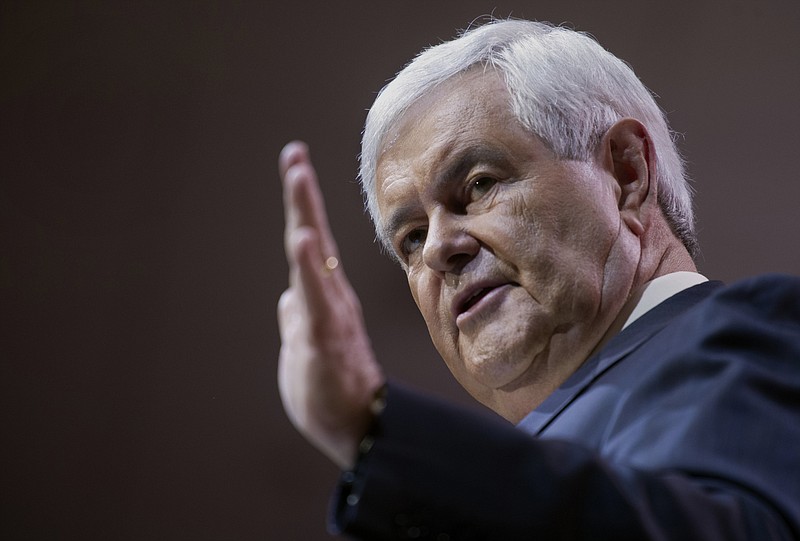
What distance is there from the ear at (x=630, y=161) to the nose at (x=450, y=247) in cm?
27

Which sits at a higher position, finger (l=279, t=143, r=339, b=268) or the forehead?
finger (l=279, t=143, r=339, b=268)

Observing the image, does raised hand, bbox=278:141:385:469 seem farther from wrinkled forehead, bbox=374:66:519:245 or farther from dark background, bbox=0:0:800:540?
dark background, bbox=0:0:800:540

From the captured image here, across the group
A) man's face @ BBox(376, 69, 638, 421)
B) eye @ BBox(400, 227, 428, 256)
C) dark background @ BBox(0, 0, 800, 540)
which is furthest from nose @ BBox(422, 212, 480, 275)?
dark background @ BBox(0, 0, 800, 540)

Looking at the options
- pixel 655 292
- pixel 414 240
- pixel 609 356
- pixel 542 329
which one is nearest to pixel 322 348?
pixel 609 356

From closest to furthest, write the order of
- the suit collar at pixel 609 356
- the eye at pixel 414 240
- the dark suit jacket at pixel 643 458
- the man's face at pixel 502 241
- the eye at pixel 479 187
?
the dark suit jacket at pixel 643 458, the suit collar at pixel 609 356, the man's face at pixel 502 241, the eye at pixel 479 187, the eye at pixel 414 240

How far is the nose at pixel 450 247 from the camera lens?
4.99 ft

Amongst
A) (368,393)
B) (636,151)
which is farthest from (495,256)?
(368,393)

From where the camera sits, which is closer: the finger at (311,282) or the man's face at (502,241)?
the finger at (311,282)

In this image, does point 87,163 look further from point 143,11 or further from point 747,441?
point 747,441

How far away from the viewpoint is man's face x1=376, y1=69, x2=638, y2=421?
1.46 m

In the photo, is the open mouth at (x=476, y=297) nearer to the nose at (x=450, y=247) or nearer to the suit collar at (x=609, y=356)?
the nose at (x=450, y=247)

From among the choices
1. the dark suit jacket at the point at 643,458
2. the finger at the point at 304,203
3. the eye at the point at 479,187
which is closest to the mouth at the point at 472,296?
the eye at the point at 479,187

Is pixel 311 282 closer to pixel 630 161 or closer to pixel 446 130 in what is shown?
pixel 446 130

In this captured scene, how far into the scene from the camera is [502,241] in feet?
4.88
